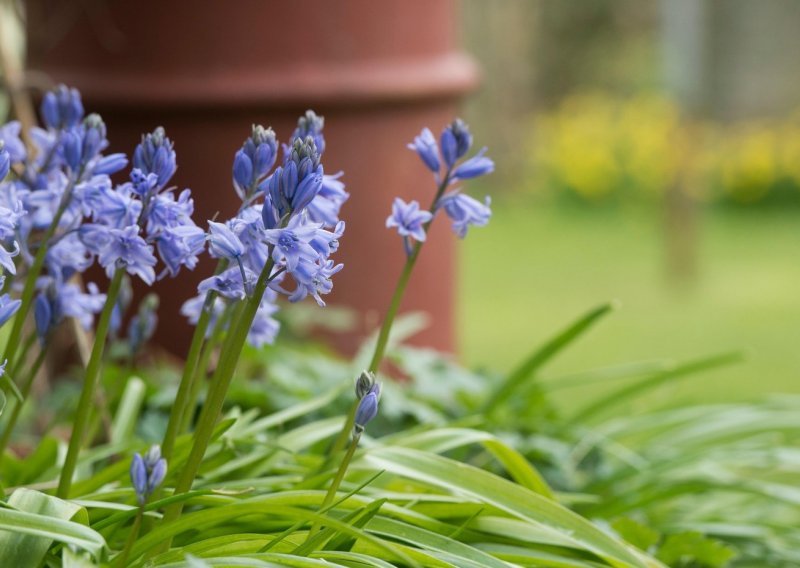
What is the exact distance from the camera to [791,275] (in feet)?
16.4

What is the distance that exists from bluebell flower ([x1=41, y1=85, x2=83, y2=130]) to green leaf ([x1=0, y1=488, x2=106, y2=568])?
433 mm

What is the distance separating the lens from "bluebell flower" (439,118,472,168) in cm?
109

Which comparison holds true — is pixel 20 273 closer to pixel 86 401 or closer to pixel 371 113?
pixel 86 401

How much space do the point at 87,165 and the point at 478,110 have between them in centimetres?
687

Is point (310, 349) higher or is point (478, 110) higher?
point (478, 110)

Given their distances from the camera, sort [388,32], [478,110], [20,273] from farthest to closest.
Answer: [478,110] < [388,32] < [20,273]

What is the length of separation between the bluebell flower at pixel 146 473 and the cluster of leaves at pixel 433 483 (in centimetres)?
4

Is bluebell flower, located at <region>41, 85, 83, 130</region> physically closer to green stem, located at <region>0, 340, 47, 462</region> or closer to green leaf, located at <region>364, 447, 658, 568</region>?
green stem, located at <region>0, 340, 47, 462</region>

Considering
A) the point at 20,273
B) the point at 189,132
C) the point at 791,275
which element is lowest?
the point at 20,273

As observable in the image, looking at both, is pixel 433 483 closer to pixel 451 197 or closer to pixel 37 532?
pixel 451 197

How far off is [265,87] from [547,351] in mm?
1003

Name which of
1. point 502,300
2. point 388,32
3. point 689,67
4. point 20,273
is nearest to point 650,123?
point 689,67

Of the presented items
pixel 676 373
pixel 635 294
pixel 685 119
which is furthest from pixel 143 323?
pixel 685 119

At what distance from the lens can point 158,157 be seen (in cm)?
97
